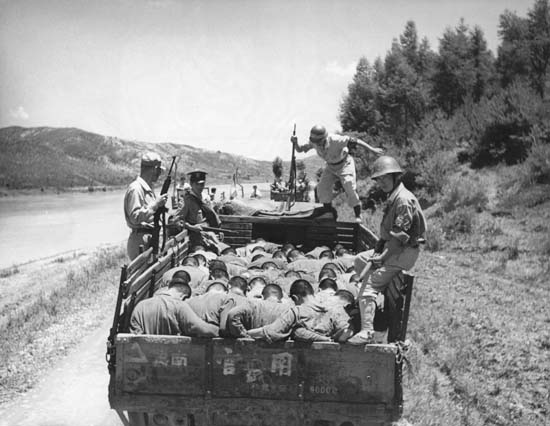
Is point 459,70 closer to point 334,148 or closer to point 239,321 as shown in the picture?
point 334,148

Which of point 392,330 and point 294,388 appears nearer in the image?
point 294,388

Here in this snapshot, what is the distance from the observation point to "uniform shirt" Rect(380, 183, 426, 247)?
13.0ft

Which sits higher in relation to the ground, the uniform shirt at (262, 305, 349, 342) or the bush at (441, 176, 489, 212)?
the bush at (441, 176, 489, 212)

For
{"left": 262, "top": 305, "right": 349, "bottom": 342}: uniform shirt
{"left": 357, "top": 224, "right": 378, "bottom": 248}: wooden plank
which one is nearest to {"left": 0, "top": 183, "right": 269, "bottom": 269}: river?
{"left": 357, "top": 224, "right": 378, "bottom": 248}: wooden plank

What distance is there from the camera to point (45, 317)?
8.66m

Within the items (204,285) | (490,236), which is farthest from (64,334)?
(490,236)

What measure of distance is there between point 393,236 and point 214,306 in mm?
1607

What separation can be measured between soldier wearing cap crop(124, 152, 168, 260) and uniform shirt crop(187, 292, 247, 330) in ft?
5.40

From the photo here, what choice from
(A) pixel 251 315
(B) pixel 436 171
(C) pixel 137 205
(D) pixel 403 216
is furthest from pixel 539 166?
(A) pixel 251 315

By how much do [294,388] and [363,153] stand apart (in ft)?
90.5

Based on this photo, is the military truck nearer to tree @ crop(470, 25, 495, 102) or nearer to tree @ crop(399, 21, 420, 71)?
tree @ crop(470, 25, 495, 102)

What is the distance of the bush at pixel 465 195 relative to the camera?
14.6m

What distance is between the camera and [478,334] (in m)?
6.76

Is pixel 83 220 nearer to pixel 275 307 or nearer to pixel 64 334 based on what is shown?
pixel 64 334
